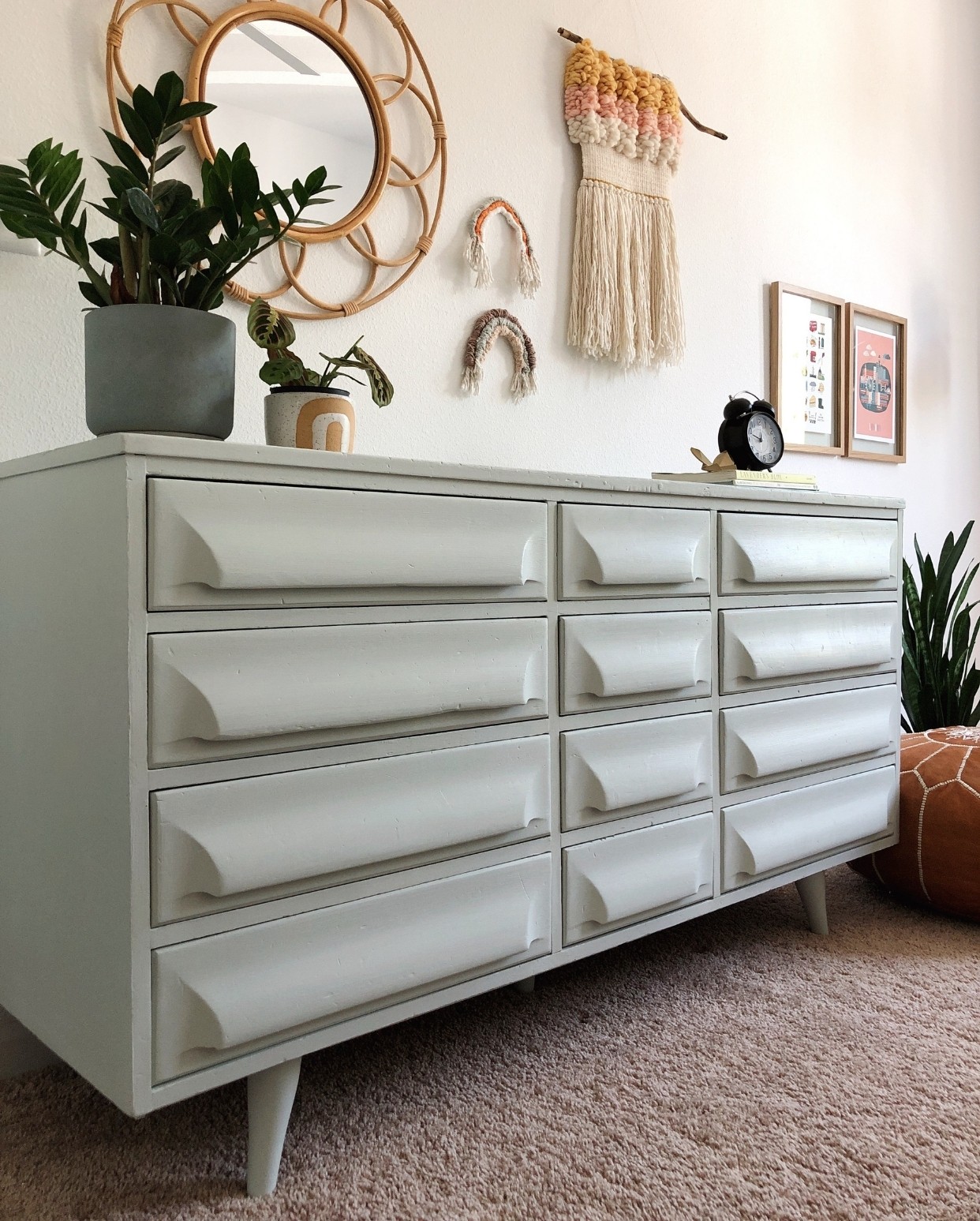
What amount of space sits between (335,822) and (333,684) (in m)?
0.16

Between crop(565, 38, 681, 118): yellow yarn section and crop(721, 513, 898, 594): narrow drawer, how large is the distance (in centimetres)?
103

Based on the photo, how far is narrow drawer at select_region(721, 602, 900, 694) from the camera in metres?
1.61

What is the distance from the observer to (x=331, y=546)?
1.12m

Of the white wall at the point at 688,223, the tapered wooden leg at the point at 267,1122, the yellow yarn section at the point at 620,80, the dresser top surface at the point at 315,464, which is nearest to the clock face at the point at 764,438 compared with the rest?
the dresser top surface at the point at 315,464

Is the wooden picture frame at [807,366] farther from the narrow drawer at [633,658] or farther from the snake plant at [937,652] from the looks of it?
the narrow drawer at [633,658]

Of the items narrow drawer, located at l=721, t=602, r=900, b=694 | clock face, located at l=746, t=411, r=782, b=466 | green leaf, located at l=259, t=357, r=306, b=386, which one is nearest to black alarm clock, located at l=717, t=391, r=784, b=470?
clock face, located at l=746, t=411, r=782, b=466

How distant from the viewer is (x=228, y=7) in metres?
1.58

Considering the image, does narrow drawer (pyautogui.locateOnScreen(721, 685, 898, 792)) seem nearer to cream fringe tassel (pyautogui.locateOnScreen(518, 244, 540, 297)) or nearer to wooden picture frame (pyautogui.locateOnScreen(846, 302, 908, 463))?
cream fringe tassel (pyautogui.locateOnScreen(518, 244, 540, 297))

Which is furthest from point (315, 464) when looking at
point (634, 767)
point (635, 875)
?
point (635, 875)

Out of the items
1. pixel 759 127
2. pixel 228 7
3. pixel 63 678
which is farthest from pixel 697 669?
pixel 759 127

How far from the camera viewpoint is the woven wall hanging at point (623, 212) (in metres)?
2.05

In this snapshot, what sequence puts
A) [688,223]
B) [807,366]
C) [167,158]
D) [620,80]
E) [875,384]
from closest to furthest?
[167,158] → [620,80] → [688,223] → [807,366] → [875,384]

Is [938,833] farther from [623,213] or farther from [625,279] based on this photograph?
[623,213]

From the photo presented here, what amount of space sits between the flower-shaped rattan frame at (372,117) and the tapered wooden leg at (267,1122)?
45.1 inches
